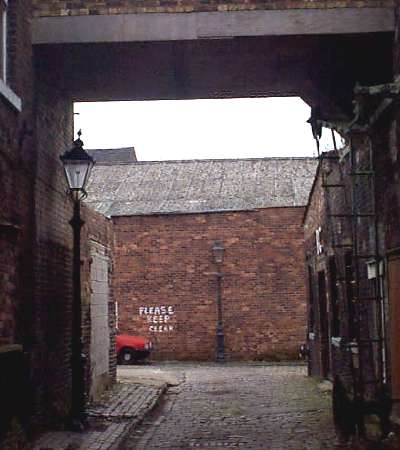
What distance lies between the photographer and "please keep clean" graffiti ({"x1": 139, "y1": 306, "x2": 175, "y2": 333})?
28.5 meters

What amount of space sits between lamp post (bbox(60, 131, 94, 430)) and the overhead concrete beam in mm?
1680

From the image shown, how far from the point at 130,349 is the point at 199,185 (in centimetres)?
804

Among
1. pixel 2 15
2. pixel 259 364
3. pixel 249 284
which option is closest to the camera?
pixel 2 15

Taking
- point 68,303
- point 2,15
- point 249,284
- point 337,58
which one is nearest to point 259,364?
point 249,284

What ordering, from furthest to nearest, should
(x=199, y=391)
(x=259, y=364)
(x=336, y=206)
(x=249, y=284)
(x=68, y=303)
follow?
1. (x=249, y=284)
2. (x=259, y=364)
3. (x=199, y=391)
4. (x=336, y=206)
5. (x=68, y=303)

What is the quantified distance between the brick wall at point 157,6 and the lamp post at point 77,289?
75.5 inches

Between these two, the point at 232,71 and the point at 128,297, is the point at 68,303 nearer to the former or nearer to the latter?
the point at 232,71

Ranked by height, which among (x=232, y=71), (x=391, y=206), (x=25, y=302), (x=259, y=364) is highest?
(x=232, y=71)

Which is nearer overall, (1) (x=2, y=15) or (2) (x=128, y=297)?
(1) (x=2, y=15)

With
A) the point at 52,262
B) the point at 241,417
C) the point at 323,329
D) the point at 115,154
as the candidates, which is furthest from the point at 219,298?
the point at 115,154

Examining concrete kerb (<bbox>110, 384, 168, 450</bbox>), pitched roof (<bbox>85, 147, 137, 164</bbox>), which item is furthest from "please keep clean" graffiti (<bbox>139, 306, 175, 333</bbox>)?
pitched roof (<bbox>85, 147, 137, 164</bbox>)

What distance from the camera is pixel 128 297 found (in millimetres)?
28891

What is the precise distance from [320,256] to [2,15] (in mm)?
10483

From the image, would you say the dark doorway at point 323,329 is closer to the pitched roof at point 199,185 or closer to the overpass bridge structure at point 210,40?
the overpass bridge structure at point 210,40
